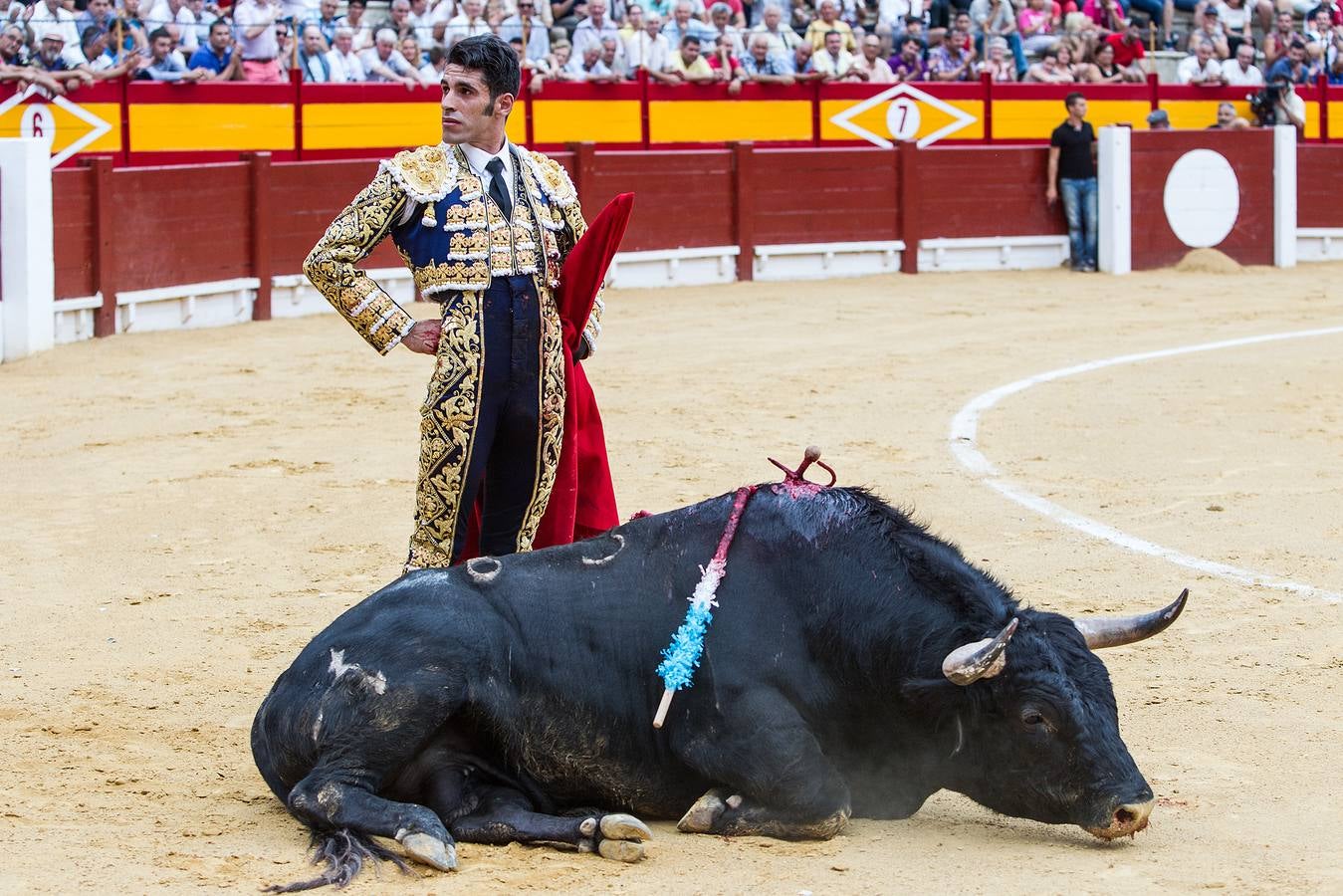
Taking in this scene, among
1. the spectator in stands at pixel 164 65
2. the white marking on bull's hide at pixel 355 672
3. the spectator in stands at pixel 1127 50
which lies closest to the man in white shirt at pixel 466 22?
the spectator in stands at pixel 164 65

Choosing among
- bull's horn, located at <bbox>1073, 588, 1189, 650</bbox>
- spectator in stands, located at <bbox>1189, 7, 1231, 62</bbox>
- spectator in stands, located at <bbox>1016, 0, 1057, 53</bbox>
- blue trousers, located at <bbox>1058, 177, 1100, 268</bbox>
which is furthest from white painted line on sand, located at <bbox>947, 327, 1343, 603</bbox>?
spectator in stands, located at <bbox>1189, 7, 1231, 62</bbox>

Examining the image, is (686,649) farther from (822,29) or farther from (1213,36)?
(1213,36)

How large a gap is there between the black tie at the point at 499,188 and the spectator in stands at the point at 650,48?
33.7 ft

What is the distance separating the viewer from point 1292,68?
1645 cm

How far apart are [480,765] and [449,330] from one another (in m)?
0.84

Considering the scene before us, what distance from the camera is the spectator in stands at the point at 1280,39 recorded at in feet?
54.9

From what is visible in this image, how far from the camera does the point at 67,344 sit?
9617 mm

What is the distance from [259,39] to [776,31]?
4090 mm

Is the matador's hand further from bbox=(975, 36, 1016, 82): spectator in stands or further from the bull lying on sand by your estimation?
bbox=(975, 36, 1016, 82): spectator in stands

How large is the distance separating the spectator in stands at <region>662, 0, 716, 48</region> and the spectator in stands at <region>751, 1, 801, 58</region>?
1.68 feet

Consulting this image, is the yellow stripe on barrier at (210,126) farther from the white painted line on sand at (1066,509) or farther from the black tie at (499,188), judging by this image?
the black tie at (499,188)

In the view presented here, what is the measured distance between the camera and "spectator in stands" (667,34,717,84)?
553 inches

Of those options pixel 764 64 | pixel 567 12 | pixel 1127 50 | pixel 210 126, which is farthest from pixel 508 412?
pixel 1127 50

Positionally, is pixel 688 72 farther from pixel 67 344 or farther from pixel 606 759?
pixel 606 759
